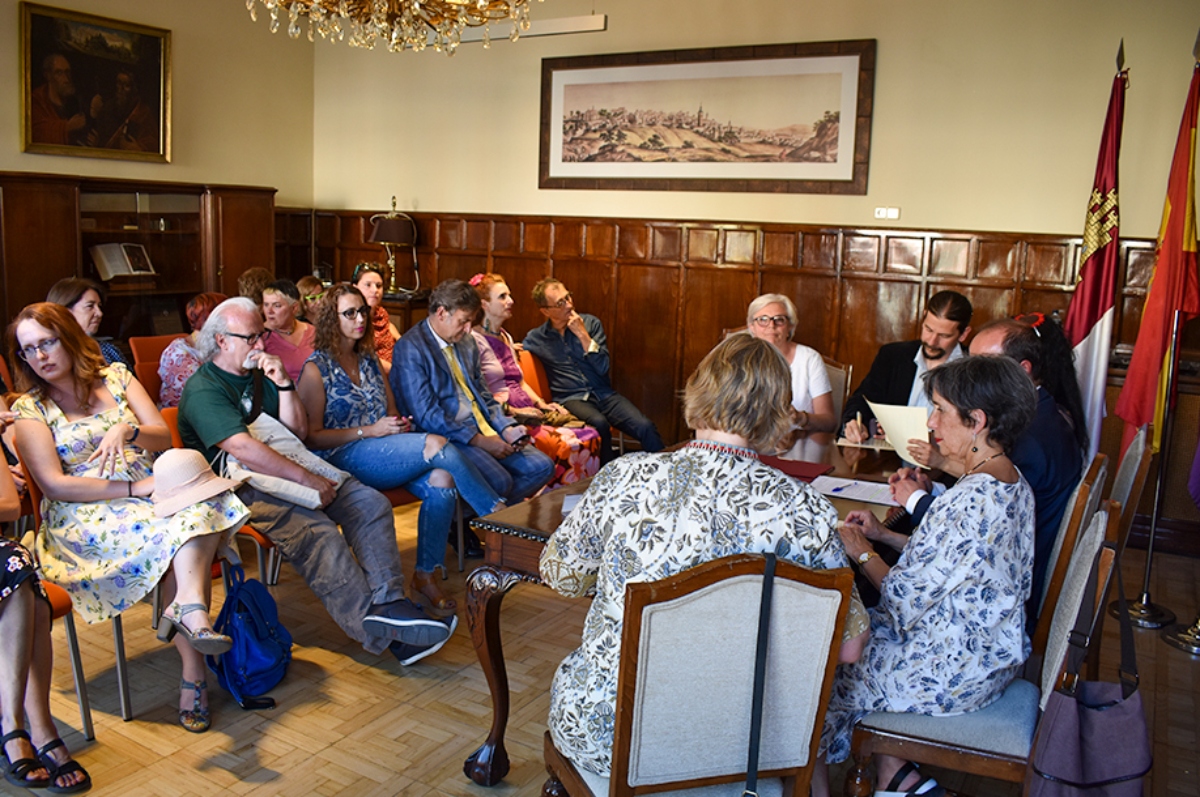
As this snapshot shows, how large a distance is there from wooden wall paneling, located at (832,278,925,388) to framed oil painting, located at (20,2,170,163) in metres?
5.18

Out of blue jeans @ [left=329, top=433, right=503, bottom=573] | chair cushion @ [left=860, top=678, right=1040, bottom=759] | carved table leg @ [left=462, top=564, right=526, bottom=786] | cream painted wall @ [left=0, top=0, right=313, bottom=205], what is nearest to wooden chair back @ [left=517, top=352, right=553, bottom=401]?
blue jeans @ [left=329, top=433, right=503, bottom=573]

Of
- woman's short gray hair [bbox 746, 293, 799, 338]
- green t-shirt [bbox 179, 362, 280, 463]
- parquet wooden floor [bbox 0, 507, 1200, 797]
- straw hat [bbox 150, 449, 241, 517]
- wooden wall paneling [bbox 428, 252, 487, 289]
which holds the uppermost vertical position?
wooden wall paneling [bbox 428, 252, 487, 289]

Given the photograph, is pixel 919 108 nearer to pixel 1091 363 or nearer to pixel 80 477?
pixel 1091 363

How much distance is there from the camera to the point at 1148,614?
427cm

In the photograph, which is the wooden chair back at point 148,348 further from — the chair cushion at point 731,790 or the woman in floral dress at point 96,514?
the chair cushion at point 731,790

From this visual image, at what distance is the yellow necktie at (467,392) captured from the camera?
176 inches

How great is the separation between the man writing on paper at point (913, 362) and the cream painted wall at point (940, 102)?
81.7 inches

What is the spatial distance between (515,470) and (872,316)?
3.05 m

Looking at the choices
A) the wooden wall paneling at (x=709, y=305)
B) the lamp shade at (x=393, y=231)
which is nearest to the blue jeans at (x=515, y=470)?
the wooden wall paneling at (x=709, y=305)

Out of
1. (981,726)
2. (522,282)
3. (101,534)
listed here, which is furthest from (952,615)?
(522,282)

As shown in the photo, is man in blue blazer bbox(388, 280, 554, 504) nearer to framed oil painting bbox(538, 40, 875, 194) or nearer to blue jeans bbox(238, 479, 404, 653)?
blue jeans bbox(238, 479, 404, 653)

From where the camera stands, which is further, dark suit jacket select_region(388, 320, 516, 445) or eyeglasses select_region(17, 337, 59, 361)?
dark suit jacket select_region(388, 320, 516, 445)

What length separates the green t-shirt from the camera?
11.1 ft

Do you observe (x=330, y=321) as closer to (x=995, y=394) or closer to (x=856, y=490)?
(x=856, y=490)
